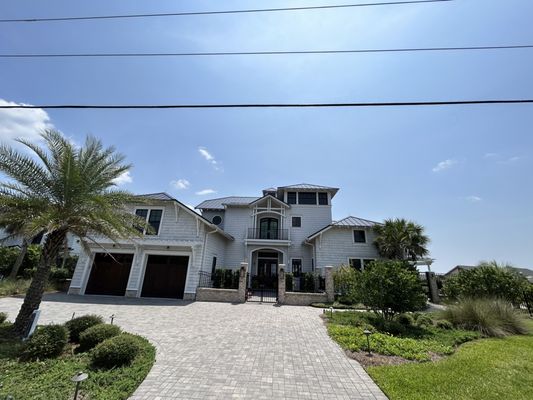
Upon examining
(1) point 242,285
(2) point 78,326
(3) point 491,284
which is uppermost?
(3) point 491,284

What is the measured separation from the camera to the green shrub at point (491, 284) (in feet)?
36.0

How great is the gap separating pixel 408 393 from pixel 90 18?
1037 centimetres

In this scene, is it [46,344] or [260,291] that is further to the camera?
[260,291]

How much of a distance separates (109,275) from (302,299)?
501 inches

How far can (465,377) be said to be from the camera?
486 cm

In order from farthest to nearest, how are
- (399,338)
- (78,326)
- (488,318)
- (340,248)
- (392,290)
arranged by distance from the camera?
1. (340,248)
2. (392,290)
3. (488,318)
4. (399,338)
5. (78,326)

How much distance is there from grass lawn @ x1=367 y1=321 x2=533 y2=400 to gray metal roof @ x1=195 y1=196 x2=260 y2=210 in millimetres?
17553

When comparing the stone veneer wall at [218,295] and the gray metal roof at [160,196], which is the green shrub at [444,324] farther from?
the gray metal roof at [160,196]

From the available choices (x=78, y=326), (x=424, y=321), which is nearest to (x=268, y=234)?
(x=424, y=321)

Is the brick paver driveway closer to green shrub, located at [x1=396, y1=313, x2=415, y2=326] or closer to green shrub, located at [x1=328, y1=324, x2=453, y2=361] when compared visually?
green shrub, located at [x1=328, y1=324, x2=453, y2=361]

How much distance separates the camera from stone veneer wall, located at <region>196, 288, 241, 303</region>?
14.4 meters

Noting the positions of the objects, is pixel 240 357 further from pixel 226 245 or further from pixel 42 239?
pixel 42 239

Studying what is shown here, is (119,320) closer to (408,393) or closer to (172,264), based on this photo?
(172,264)

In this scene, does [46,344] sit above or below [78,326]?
below
